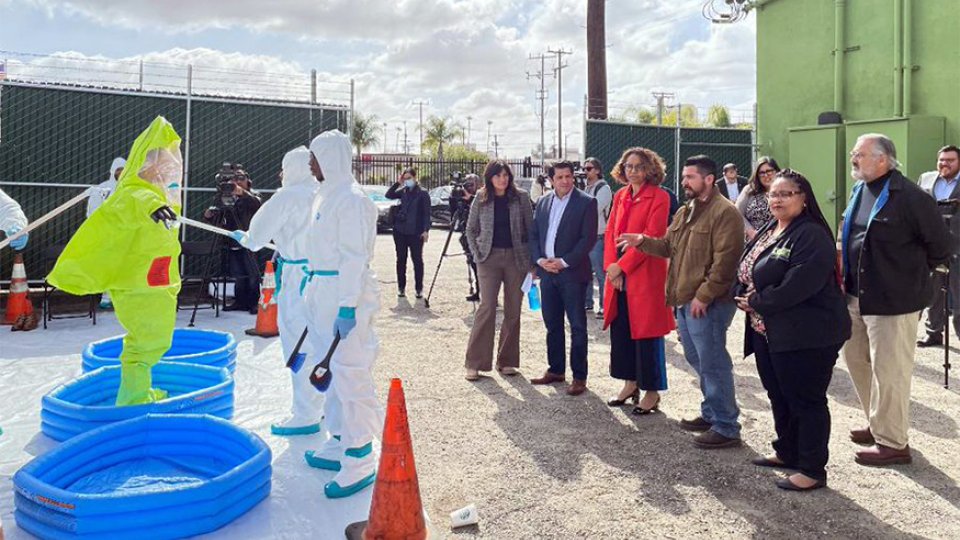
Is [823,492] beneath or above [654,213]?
beneath

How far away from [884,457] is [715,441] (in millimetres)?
924

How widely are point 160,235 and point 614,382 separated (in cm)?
367

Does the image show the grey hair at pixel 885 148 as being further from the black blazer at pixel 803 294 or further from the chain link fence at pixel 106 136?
the chain link fence at pixel 106 136

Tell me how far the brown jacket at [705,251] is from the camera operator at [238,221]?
5344mm

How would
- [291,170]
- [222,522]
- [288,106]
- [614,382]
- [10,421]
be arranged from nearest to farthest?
[222,522] → [10,421] → [291,170] → [614,382] → [288,106]

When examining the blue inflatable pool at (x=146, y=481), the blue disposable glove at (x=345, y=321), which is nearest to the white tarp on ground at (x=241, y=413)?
the blue inflatable pool at (x=146, y=481)

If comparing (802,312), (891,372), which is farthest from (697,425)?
(802,312)

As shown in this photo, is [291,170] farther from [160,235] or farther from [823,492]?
[823,492]

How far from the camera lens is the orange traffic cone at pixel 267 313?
7711 millimetres

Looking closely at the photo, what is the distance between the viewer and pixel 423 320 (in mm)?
8898

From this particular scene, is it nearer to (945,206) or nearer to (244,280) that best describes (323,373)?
(945,206)

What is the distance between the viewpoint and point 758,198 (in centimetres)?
690

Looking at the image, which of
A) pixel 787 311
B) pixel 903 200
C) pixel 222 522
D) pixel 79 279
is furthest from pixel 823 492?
pixel 79 279

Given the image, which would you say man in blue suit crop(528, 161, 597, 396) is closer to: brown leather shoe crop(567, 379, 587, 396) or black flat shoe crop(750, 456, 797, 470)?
brown leather shoe crop(567, 379, 587, 396)
